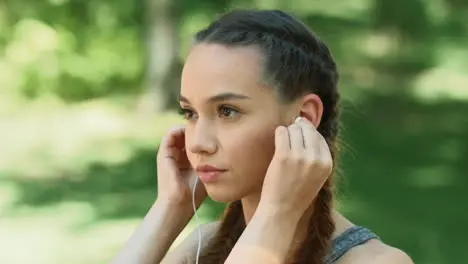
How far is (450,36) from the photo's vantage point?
655 inches

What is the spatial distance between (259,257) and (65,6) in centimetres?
1303

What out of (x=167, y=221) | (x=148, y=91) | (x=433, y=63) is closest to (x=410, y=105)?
(x=433, y=63)

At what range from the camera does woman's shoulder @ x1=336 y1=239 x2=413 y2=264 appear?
78.5 inches

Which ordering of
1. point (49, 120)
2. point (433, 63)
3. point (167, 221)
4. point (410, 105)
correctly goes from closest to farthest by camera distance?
point (167, 221), point (49, 120), point (410, 105), point (433, 63)

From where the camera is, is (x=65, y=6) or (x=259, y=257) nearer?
(x=259, y=257)

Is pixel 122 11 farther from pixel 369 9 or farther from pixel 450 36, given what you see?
pixel 450 36

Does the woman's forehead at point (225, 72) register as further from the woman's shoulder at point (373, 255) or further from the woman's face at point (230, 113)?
the woman's shoulder at point (373, 255)

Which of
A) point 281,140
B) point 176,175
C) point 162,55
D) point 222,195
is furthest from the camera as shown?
point 162,55

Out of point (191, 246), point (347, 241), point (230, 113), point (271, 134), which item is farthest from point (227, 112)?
point (191, 246)

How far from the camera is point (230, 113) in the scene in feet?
6.28

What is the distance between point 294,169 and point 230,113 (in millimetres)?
189

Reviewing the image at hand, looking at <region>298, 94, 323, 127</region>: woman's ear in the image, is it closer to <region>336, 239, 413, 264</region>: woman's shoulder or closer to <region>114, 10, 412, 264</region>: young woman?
<region>114, 10, 412, 264</region>: young woman

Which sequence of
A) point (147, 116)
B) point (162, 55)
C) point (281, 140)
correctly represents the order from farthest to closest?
point (147, 116) → point (162, 55) → point (281, 140)

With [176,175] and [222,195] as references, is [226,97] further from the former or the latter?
[176,175]
